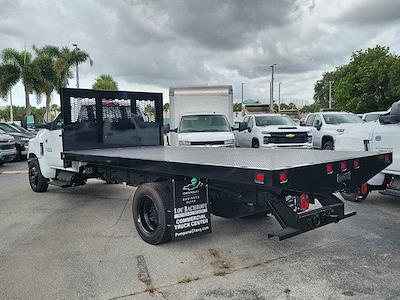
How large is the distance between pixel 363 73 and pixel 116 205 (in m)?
34.0

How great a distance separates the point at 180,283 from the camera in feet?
13.3

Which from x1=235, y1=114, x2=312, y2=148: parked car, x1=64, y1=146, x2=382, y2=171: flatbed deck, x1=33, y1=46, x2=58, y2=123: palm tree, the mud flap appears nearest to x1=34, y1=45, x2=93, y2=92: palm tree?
x1=33, y1=46, x2=58, y2=123: palm tree

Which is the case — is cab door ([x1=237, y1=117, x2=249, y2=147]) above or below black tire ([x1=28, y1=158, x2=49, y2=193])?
above

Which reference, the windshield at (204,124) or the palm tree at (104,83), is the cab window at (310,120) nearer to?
the windshield at (204,124)

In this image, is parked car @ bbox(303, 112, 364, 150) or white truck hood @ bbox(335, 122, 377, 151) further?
parked car @ bbox(303, 112, 364, 150)

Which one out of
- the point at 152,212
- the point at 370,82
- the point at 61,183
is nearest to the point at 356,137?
the point at 152,212

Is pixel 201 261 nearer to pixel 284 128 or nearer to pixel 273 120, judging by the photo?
pixel 284 128

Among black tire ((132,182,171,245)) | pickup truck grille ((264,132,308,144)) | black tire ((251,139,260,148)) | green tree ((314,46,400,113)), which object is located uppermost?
green tree ((314,46,400,113))

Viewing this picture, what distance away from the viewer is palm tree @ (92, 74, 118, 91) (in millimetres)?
46069

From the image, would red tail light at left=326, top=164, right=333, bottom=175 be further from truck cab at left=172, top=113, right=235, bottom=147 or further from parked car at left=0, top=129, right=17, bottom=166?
parked car at left=0, top=129, right=17, bottom=166

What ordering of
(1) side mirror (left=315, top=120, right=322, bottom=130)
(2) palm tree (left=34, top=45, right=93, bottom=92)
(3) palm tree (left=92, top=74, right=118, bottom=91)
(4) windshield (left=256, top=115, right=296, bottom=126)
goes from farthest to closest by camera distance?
(3) palm tree (left=92, top=74, right=118, bottom=91)
(2) palm tree (left=34, top=45, right=93, bottom=92)
(1) side mirror (left=315, top=120, right=322, bottom=130)
(4) windshield (left=256, top=115, right=296, bottom=126)

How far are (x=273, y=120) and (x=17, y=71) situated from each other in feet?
84.0

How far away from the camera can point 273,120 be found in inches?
610

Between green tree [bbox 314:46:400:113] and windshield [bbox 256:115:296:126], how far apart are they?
2166 centimetres
